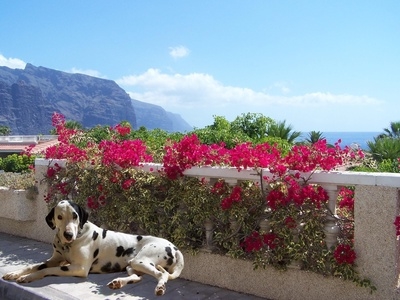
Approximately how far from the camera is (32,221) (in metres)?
7.57

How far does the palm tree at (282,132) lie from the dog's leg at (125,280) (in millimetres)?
14140

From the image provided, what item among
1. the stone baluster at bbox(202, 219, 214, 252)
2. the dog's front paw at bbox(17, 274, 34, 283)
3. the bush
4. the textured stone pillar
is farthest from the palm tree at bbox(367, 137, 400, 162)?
the bush

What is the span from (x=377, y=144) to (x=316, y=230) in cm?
1024

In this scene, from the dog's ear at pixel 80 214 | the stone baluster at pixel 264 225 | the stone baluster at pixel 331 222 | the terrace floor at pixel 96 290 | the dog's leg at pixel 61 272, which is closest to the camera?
the dog's ear at pixel 80 214

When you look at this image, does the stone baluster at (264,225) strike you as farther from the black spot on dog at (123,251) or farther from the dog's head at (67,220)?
the dog's head at (67,220)

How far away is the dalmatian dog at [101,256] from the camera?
3.16 metres

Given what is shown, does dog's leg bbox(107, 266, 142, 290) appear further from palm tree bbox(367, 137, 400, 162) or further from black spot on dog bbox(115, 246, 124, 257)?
palm tree bbox(367, 137, 400, 162)

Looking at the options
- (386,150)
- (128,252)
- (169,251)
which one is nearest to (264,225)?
(169,251)

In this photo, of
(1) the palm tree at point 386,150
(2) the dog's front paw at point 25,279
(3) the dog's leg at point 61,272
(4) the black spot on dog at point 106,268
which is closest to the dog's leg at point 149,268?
(4) the black spot on dog at point 106,268

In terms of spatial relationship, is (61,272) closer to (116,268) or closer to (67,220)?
(116,268)

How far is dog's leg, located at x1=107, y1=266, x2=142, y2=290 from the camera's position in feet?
9.45

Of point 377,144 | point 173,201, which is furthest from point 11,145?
point 173,201

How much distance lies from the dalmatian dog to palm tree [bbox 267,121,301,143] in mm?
13924

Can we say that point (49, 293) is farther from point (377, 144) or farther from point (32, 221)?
point (377, 144)
